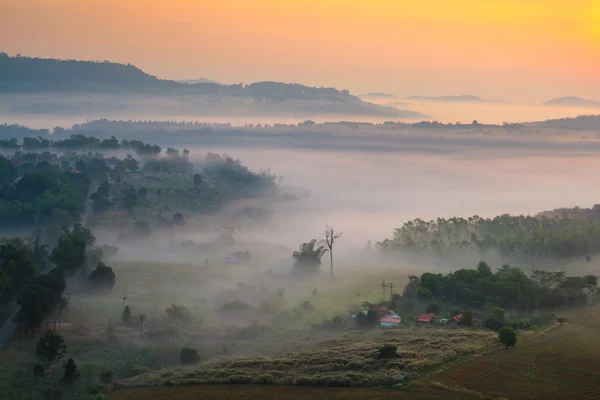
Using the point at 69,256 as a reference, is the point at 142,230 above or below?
below

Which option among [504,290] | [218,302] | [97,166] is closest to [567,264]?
[504,290]

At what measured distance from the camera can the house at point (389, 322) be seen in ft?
243

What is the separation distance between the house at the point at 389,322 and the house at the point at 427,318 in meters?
2.27

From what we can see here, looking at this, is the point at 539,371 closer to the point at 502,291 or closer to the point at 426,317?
the point at 426,317

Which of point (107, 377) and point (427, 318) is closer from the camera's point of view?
point (107, 377)

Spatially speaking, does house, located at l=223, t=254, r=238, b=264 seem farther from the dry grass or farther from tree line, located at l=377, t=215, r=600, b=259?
the dry grass

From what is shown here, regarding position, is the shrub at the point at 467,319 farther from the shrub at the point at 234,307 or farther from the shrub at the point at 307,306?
the shrub at the point at 234,307

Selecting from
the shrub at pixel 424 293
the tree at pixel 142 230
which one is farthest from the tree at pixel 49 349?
Answer: the tree at pixel 142 230

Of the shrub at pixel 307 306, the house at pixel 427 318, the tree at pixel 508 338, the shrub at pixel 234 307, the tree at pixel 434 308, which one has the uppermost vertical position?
the tree at pixel 508 338

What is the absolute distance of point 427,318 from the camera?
244 feet

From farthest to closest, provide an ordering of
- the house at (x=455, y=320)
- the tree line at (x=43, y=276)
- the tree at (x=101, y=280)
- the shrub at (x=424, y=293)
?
the tree at (x=101, y=280), the shrub at (x=424, y=293), the house at (x=455, y=320), the tree line at (x=43, y=276)

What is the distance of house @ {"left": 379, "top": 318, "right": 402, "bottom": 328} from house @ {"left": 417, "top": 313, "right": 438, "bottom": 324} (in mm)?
2269

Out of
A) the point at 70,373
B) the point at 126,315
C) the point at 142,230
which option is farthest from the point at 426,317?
the point at 142,230

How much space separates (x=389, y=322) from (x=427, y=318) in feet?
13.6
